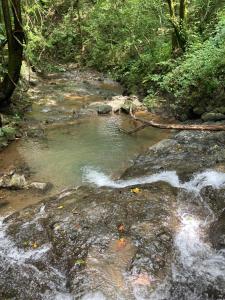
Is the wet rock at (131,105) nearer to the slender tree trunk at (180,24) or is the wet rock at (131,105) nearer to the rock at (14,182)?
the slender tree trunk at (180,24)

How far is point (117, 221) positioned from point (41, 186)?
2.34m

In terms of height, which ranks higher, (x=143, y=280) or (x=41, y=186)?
(x=143, y=280)

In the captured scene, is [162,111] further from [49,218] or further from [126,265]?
[126,265]

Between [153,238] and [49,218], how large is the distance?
1855 millimetres

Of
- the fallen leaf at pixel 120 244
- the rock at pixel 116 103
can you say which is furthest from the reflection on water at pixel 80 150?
the fallen leaf at pixel 120 244

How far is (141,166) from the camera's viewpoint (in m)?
8.27

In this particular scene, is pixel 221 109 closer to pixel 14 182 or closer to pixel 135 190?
pixel 135 190

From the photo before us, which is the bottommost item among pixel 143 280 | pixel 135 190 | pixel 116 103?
pixel 116 103

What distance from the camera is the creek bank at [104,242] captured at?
15.7 ft

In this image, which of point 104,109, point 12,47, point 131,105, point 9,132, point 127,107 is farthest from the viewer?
point 104,109

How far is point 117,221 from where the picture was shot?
5973 millimetres

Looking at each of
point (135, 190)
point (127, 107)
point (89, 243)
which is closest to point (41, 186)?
point (135, 190)

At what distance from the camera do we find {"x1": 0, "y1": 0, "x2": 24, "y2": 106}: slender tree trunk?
1008 centimetres

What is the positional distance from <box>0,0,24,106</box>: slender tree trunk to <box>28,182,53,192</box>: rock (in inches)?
170
